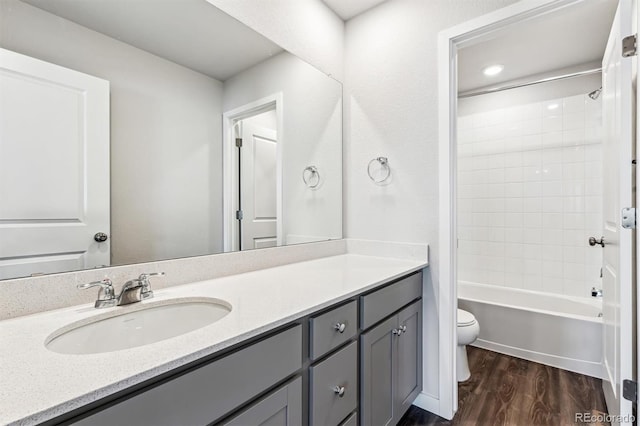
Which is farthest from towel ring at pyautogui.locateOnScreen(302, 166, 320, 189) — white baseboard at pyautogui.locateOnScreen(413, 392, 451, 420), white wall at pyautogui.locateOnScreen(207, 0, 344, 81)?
white baseboard at pyautogui.locateOnScreen(413, 392, 451, 420)

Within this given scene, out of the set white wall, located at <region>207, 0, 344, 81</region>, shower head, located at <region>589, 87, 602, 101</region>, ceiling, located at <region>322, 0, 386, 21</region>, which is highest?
ceiling, located at <region>322, 0, 386, 21</region>

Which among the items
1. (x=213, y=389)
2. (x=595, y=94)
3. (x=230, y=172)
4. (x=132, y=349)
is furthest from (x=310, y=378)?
(x=595, y=94)

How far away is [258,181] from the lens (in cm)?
166

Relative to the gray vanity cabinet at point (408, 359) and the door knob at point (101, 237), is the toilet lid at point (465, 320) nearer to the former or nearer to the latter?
the gray vanity cabinet at point (408, 359)

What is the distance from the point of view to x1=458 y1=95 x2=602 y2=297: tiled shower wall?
2.63m

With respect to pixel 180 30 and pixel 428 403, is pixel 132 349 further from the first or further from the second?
pixel 428 403

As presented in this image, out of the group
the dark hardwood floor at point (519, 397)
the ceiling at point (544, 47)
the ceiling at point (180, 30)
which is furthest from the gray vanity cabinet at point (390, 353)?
the ceiling at point (544, 47)

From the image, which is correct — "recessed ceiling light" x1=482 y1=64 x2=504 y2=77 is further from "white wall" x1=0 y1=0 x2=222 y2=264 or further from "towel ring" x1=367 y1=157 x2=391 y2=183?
"white wall" x1=0 y1=0 x2=222 y2=264

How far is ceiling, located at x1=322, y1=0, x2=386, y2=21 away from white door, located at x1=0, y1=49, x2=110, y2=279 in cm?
150

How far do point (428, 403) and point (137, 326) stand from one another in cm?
155

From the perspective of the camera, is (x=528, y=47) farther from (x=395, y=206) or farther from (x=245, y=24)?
(x=245, y=24)

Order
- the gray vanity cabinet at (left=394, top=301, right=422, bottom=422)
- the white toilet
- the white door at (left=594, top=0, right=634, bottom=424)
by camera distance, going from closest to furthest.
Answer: the white door at (left=594, top=0, right=634, bottom=424) < the gray vanity cabinet at (left=394, top=301, right=422, bottom=422) < the white toilet

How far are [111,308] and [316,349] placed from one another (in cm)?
64

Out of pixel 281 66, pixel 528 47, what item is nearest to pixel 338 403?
pixel 281 66
